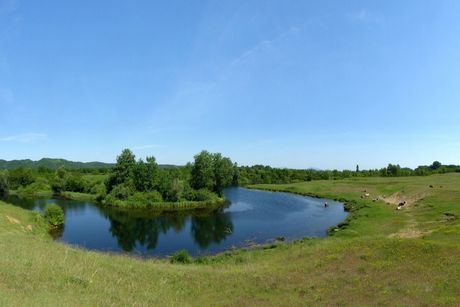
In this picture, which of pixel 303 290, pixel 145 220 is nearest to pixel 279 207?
pixel 145 220

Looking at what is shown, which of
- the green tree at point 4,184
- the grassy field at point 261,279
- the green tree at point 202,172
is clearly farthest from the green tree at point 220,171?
the grassy field at point 261,279

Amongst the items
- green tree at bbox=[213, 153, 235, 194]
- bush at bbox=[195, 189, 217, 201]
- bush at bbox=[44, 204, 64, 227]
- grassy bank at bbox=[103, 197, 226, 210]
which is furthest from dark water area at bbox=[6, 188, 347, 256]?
green tree at bbox=[213, 153, 235, 194]

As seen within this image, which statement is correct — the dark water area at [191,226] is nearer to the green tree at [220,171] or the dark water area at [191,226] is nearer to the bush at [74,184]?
the green tree at [220,171]

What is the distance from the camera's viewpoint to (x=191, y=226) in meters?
71.2

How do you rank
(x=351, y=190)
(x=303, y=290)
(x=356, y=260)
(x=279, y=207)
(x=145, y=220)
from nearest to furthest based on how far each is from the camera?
(x=303, y=290)
(x=356, y=260)
(x=145, y=220)
(x=279, y=207)
(x=351, y=190)

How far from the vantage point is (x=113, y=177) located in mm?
109688

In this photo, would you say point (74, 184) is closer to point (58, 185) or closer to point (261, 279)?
point (58, 185)

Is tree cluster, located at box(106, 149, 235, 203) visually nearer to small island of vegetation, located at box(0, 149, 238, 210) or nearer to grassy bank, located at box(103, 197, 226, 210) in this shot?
small island of vegetation, located at box(0, 149, 238, 210)

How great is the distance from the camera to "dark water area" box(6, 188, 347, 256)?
181 ft

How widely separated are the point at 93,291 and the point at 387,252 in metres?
21.0

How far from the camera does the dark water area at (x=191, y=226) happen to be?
55.3m

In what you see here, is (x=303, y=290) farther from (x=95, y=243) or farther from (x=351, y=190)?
(x=351, y=190)

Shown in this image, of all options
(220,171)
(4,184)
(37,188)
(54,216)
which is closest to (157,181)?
(220,171)

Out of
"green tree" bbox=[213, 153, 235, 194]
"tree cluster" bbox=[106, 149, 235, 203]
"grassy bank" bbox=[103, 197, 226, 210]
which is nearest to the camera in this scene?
"grassy bank" bbox=[103, 197, 226, 210]
